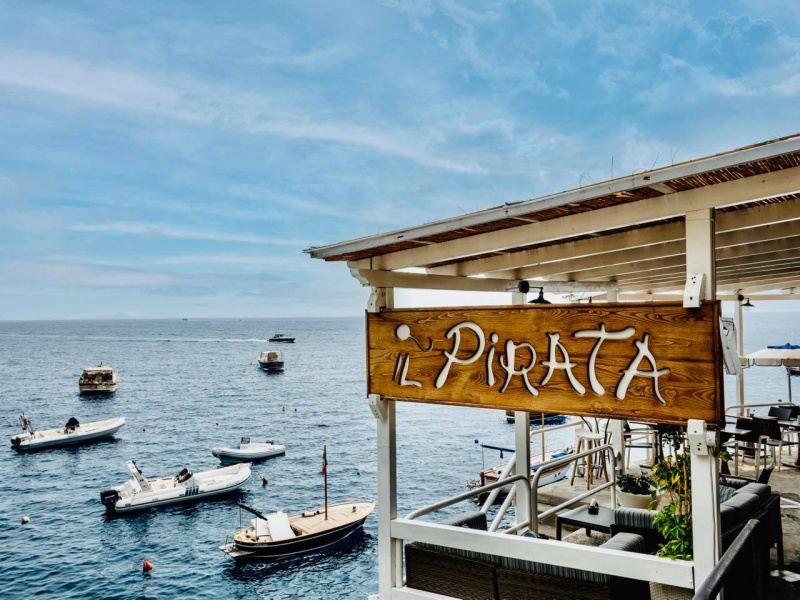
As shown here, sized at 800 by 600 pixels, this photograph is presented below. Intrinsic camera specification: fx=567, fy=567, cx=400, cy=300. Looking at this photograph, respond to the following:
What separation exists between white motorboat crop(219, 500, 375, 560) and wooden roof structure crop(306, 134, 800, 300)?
59.1 feet

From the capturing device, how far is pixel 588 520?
16.8ft

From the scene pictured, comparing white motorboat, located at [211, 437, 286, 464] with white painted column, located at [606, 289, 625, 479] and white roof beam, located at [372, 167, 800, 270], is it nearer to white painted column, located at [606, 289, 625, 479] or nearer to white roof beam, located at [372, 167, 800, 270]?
white painted column, located at [606, 289, 625, 479]

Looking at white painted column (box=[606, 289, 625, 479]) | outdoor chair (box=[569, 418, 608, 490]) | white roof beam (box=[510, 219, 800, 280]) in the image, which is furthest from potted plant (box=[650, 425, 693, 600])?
white painted column (box=[606, 289, 625, 479])

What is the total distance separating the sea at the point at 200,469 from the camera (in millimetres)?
19281

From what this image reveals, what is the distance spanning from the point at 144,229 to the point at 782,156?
18268cm

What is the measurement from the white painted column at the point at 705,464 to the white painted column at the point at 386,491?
1.87 metres

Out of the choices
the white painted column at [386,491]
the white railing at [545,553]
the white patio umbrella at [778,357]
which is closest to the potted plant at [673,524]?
the white railing at [545,553]

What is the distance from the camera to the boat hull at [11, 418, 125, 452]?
118 ft

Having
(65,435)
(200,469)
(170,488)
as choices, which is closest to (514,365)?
(170,488)

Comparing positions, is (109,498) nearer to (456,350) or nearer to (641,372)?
(456,350)

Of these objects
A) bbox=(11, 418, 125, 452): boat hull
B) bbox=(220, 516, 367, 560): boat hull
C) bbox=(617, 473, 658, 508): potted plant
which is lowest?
bbox=(220, 516, 367, 560): boat hull

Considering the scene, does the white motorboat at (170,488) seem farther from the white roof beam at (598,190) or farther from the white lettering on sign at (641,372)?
the white lettering on sign at (641,372)

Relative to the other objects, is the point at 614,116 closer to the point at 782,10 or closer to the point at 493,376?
the point at 782,10

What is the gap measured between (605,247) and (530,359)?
102 cm
